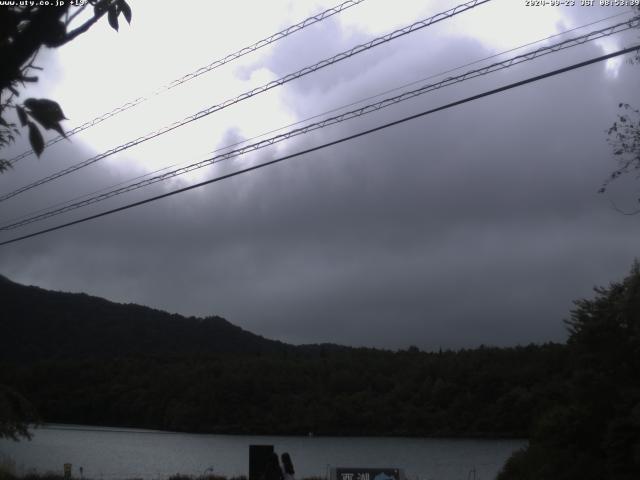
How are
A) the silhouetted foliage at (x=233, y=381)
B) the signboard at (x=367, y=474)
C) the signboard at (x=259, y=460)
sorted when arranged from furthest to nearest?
the silhouetted foliage at (x=233, y=381)
the signboard at (x=259, y=460)
the signboard at (x=367, y=474)

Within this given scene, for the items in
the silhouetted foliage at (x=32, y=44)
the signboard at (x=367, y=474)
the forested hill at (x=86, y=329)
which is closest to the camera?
the silhouetted foliage at (x=32, y=44)

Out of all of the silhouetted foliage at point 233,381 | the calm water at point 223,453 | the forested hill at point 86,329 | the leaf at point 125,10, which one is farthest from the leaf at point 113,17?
the silhouetted foliage at point 233,381

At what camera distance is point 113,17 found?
4027mm

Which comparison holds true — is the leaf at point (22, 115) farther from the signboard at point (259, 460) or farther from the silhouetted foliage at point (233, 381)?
the silhouetted foliage at point (233, 381)

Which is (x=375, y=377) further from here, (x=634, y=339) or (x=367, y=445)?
(x=634, y=339)

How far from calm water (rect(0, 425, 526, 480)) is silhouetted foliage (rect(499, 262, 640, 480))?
16.7 meters

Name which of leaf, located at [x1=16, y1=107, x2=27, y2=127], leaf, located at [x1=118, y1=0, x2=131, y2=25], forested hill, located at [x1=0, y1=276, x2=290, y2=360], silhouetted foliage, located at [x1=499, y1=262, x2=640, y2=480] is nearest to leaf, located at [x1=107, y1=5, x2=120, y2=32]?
leaf, located at [x1=118, y1=0, x2=131, y2=25]

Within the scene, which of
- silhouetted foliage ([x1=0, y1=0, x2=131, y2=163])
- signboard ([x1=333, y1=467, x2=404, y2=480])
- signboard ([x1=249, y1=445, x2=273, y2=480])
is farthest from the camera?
signboard ([x1=249, y1=445, x2=273, y2=480])

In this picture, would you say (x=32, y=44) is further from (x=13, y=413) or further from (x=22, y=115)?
(x=13, y=413)

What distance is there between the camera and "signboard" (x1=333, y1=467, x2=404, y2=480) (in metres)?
16.0

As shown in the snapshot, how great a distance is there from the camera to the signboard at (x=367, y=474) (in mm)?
A: 15961

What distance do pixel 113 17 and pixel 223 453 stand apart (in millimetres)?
52768

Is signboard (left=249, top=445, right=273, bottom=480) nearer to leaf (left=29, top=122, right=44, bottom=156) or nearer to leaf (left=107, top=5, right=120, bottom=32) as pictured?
leaf (left=107, top=5, right=120, bottom=32)

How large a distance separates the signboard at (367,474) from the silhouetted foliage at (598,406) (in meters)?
5.91
